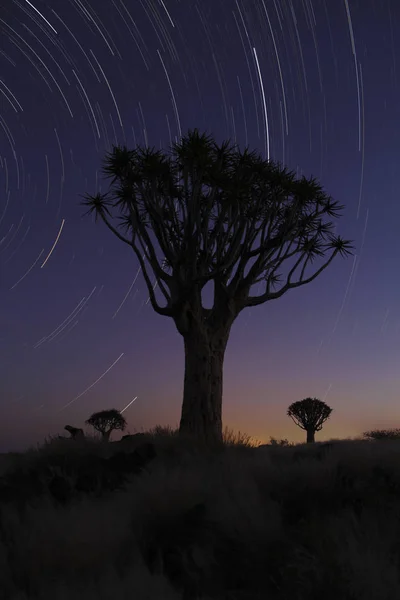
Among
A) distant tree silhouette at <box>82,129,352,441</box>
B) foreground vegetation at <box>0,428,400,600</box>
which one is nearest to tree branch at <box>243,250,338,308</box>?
distant tree silhouette at <box>82,129,352,441</box>

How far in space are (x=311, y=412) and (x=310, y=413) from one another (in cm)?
8

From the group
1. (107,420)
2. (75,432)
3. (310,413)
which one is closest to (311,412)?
(310,413)

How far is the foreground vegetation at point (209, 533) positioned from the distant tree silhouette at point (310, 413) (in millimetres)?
25480

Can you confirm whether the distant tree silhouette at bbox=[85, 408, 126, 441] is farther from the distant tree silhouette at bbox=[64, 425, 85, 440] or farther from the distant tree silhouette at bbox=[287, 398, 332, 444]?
the distant tree silhouette at bbox=[64, 425, 85, 440]

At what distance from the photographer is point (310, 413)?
32.8 m

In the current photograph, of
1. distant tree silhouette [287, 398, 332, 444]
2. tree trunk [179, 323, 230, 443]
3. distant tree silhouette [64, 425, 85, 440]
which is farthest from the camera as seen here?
distant tree silhouette [287, 398, 332, 444]

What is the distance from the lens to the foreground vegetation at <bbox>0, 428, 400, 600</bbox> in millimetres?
4211

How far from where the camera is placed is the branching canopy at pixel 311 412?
32812 millimetres

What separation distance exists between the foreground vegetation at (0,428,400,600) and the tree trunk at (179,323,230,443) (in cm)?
619

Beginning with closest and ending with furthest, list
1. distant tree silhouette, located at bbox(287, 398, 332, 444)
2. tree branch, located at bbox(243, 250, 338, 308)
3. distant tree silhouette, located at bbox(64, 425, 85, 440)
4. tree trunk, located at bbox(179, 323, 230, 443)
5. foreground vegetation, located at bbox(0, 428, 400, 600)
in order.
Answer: foreground vegetation, located at bbox(0, 428, 400, 600), distant tree silhouette, located at bbox(64, 425, 85, 440), tree trunk, located at bbox(179, 323, 230, 443), tree branch, located at bbox(243, 250, 338, 308), distant tree silhouette, located at bbox(287, 398, 332, 444)

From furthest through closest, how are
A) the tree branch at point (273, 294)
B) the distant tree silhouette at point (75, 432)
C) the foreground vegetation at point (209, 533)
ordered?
the tree branch at point (273, 294)
the distant tree silhouette at point (75, 432)
the foreground vegetation at point (209, 533)

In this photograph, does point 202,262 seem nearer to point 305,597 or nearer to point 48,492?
point 48,492

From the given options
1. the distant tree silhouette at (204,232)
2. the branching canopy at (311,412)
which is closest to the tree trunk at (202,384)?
the distant tree silhouette at (204,232)

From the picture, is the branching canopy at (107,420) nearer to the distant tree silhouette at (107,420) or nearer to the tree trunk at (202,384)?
the distant tree silhouette at (107,420)
